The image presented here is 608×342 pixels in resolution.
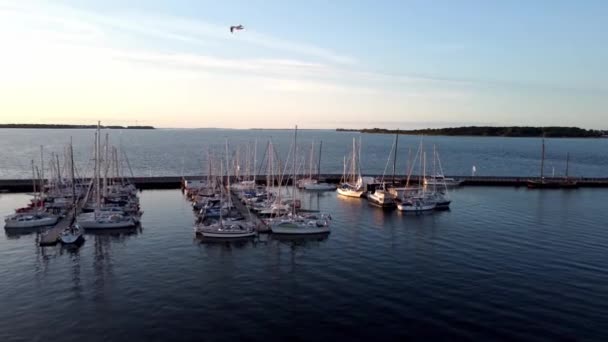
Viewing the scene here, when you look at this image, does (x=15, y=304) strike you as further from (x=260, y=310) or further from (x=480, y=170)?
(x=480, y=170)

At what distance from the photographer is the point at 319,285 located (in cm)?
3328

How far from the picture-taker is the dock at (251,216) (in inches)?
1945

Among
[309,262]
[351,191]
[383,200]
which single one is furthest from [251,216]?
[351,191]

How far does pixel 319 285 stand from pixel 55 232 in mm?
29474

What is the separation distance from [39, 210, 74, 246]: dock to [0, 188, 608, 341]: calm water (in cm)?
117

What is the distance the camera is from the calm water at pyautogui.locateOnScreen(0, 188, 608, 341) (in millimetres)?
26359

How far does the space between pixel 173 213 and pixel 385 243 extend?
91.8ft

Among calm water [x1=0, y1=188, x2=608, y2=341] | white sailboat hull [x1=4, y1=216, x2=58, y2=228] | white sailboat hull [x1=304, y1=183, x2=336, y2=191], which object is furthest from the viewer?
white sailboat hull [x1=304, y1=183, x2=336, y2=191]

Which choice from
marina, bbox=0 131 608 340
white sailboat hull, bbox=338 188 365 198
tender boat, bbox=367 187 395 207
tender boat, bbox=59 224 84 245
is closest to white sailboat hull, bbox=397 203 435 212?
marina, bbox=0 131 608 340

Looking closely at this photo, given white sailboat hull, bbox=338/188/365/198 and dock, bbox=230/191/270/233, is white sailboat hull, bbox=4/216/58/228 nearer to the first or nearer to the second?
dock, bbox=230/191/270/233

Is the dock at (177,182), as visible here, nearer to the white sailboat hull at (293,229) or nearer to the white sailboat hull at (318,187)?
the white sailboat hull at (318,187)

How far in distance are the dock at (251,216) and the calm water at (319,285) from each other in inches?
145

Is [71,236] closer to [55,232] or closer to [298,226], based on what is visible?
[55,232]

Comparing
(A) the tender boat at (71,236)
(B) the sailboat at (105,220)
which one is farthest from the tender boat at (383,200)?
(A) the tender boat at (71,236)
